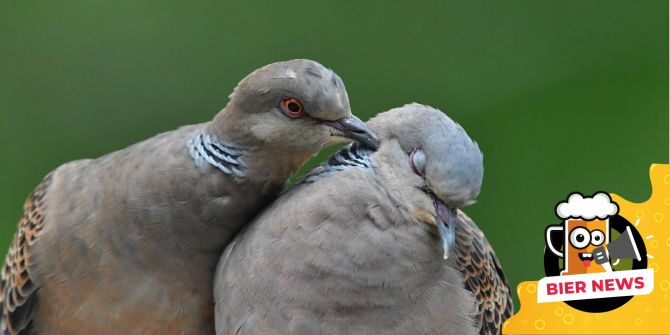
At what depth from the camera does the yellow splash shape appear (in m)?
1.58

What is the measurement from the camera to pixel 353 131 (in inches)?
72.6

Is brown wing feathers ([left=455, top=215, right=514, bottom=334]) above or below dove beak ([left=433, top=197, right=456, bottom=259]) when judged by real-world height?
below

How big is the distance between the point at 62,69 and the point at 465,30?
1.41m

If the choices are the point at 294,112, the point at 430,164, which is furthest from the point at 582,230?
the point at 294,112

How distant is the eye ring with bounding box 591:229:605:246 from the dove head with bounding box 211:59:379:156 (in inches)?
16.6

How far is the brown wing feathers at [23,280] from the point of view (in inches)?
85.5

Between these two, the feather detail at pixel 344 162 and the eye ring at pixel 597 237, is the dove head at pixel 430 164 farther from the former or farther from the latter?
the eye ring at pixel 597 237

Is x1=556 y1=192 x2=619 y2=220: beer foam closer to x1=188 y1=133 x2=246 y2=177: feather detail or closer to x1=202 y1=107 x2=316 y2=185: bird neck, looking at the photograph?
x1=202 y1=107 x2=316 y2=185: bird neck

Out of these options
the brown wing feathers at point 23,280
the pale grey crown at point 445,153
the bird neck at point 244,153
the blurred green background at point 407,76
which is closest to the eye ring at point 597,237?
the pale grey crown at point 445,153

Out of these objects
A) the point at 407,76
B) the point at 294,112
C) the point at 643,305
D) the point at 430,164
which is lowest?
the point at 643,305

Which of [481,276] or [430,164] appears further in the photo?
[481,276]

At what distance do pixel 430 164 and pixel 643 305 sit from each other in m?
0.41

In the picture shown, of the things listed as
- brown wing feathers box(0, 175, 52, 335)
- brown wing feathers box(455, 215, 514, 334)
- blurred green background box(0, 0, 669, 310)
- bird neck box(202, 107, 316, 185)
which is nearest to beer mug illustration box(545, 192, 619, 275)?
brown wing feathers box(455, 215, 514, 334)

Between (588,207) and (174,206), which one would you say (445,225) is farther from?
(174,206)
